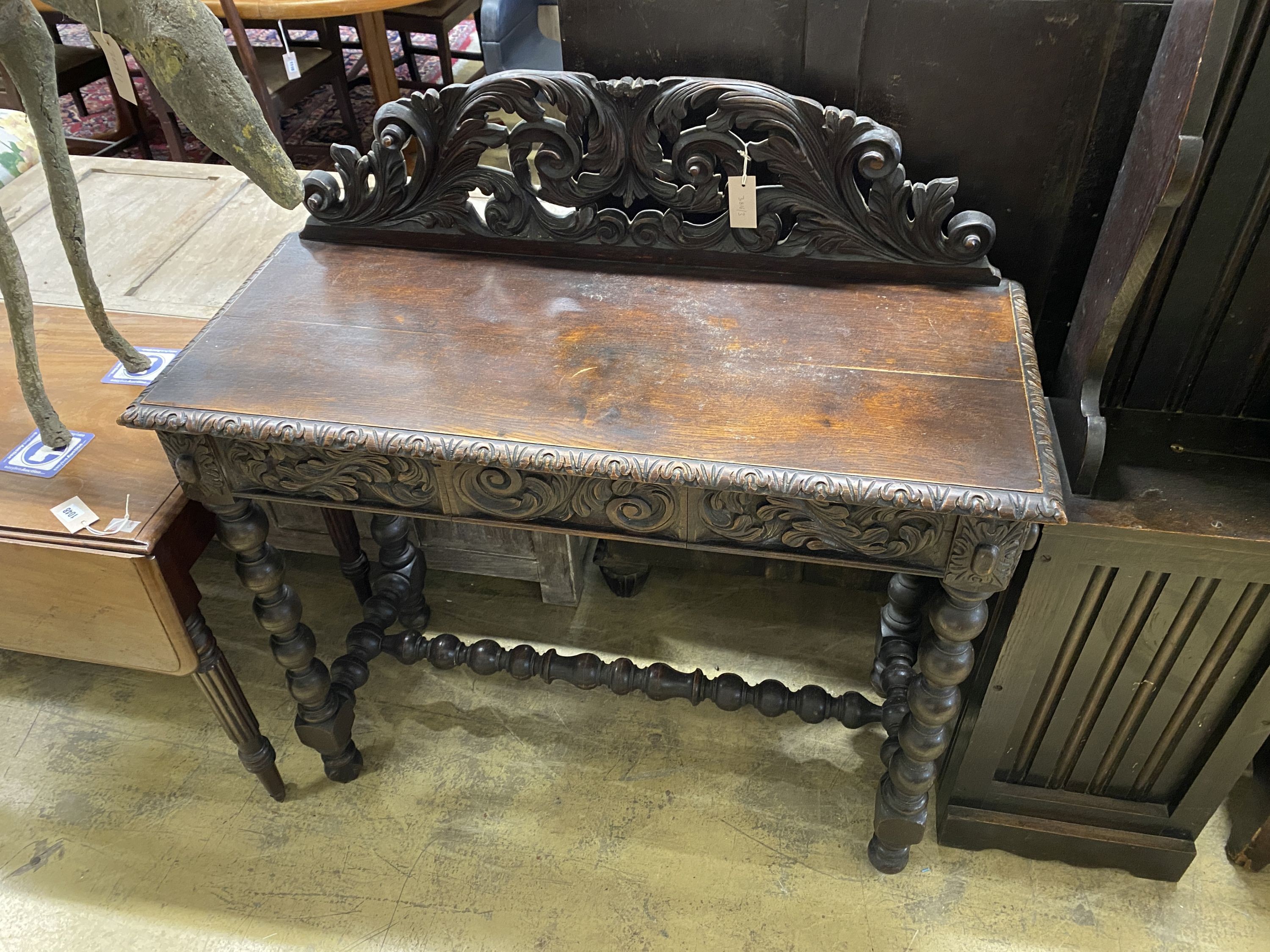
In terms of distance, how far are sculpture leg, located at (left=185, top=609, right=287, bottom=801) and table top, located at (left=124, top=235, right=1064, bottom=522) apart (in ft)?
1.50

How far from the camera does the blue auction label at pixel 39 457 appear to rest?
4.89 feet

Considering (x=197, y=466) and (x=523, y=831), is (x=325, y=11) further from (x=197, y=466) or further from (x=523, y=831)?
(x=523, y=831)

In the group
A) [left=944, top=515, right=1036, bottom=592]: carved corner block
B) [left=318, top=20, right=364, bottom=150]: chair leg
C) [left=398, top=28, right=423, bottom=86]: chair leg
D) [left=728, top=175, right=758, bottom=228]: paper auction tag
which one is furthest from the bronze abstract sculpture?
[left=398, top=28, right=423, bottom=86]: chair leg

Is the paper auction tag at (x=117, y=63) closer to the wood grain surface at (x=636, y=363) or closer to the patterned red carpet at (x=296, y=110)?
the wood grain surface at (x=636, y=363)

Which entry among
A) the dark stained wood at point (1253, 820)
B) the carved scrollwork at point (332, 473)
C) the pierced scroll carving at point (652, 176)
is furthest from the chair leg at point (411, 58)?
the dark stained wood at point (1253, 820)

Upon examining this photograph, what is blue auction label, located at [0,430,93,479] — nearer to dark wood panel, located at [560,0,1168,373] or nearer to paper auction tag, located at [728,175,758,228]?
dark wood panel, located at [560,0,1168,373]

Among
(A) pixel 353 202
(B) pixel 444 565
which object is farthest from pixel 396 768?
(A) pixel 353 202

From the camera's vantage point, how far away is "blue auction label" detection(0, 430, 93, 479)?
149 centimetres

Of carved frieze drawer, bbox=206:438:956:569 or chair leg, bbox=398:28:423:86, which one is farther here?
chair leg, bbox=398:28:423:86

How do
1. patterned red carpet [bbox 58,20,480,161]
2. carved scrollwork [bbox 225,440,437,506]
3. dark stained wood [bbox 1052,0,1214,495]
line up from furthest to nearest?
patterned red carpet [bbox 58,20,480,161]
carved scrollwork [bbox 225,440,437,506]
dark stained wood [bbox 1052,0,1214,495]

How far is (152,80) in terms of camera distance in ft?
3.75

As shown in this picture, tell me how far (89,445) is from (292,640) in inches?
18.4

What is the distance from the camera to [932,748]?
143 centimetres

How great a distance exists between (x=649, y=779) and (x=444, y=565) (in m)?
0.72
